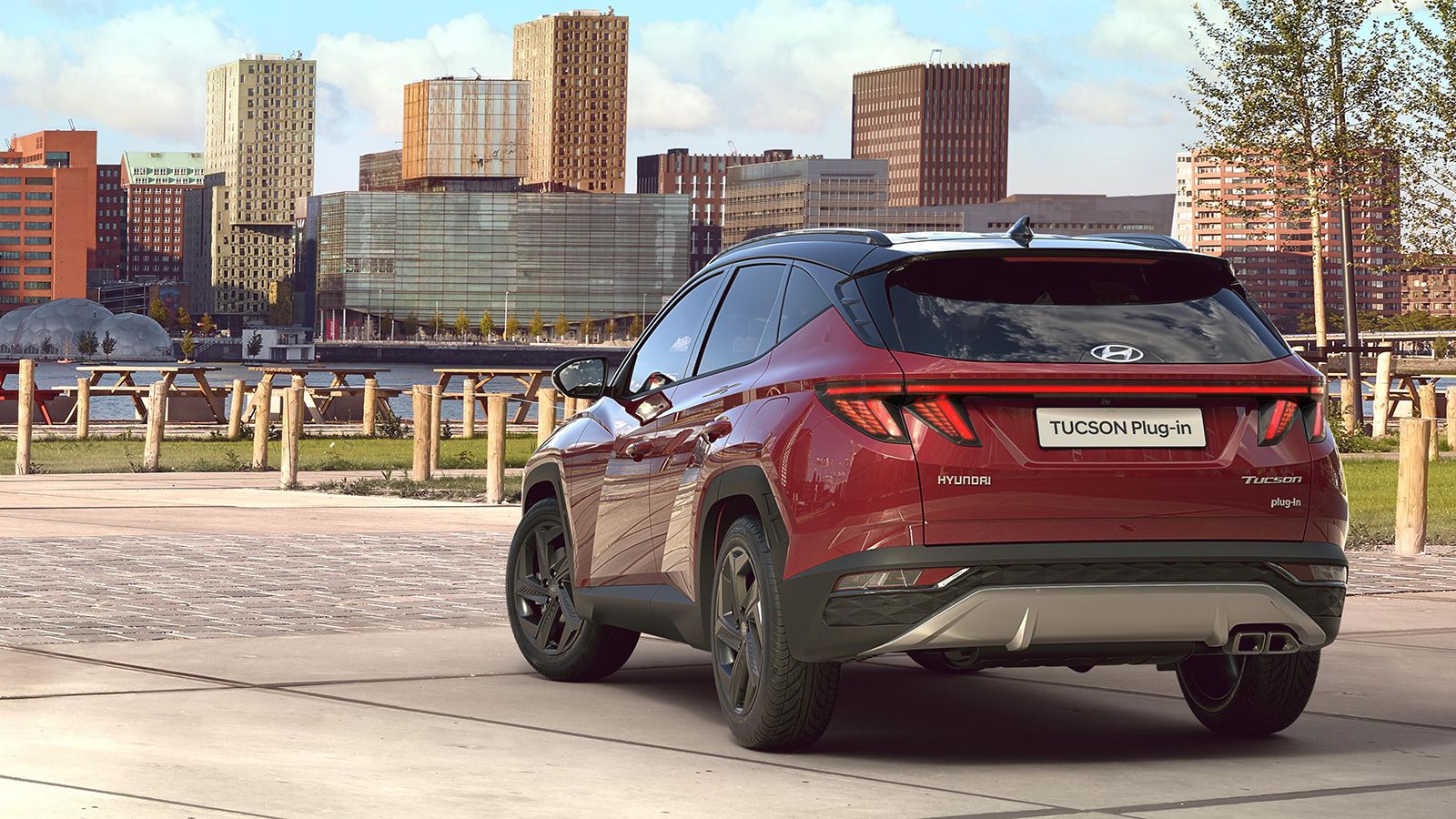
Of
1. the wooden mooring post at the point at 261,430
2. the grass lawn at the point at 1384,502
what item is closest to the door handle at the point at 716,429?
the grass lawn at the point at 1384,502

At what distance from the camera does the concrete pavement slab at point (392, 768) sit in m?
5.35

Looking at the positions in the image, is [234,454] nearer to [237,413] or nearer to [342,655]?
[237,413]

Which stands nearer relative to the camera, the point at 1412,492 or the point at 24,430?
the point at 1412,492

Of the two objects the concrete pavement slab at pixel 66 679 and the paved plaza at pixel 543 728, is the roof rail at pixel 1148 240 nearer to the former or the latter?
the paved plaza at pixel 543 728

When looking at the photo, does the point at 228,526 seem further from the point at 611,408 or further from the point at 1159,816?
the point at 1159,816

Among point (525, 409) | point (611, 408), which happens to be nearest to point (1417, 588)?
point (611, 408)

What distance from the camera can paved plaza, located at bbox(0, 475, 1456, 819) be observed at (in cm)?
547

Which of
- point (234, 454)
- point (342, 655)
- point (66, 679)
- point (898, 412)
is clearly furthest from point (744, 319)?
point (234, 454)

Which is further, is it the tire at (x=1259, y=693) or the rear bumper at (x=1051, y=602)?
the tire at (x=1259, y=693)

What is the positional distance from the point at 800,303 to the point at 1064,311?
875 millimetres

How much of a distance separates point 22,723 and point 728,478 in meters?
2.33

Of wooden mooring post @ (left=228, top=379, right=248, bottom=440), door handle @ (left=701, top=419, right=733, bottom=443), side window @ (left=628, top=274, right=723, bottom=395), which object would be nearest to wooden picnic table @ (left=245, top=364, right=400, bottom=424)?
wooden mooring post @ (left=228, top=379, right=248, bottom=440)

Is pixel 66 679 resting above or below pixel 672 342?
below

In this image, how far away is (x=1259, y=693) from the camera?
6684 mm
